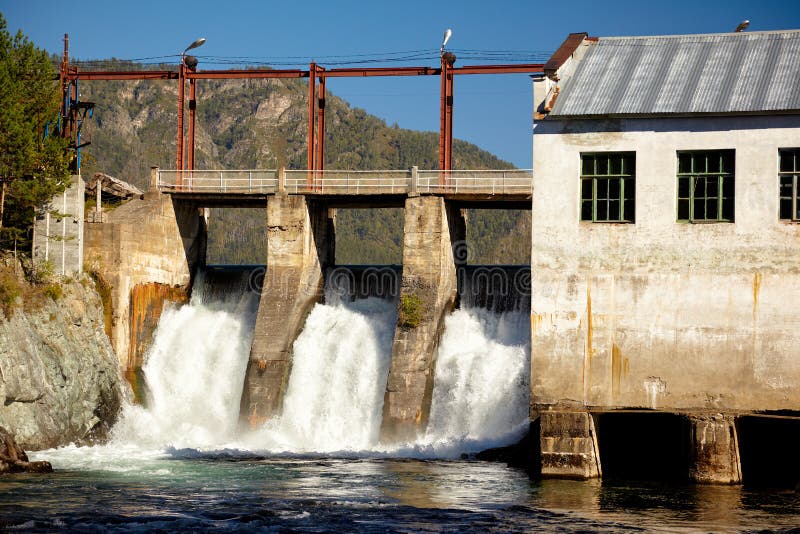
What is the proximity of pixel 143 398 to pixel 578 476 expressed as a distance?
22.0m

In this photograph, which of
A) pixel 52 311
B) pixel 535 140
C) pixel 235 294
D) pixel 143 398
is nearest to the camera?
pixel 535 140

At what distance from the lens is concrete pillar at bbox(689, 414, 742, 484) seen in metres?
32.7

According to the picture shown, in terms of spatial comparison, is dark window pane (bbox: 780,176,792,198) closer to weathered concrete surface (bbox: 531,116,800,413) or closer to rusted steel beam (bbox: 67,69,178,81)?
weathered concrete surface (bbox: 531,116,800,413)

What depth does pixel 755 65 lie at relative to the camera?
38.7m

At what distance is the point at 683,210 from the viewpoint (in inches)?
1443

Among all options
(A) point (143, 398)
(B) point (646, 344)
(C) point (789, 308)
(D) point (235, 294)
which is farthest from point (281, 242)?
(C) point (789, 308)

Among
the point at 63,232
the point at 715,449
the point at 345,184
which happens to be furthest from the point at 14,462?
→ the point at 715,449

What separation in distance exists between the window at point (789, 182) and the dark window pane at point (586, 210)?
17.8 feet

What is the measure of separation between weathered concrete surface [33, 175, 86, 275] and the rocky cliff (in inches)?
41.3

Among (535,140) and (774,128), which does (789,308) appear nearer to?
(774,128)

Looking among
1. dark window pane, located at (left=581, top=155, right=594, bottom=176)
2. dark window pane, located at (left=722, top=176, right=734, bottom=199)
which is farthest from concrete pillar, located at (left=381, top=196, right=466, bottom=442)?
dark window pane, located at (left=722, top=176, right=734, bottom=199)

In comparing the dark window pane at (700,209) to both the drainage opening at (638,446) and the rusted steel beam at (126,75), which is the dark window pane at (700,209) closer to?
the drainage opening at (638,446)

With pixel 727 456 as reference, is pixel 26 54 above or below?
above

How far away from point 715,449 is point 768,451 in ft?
9.84
